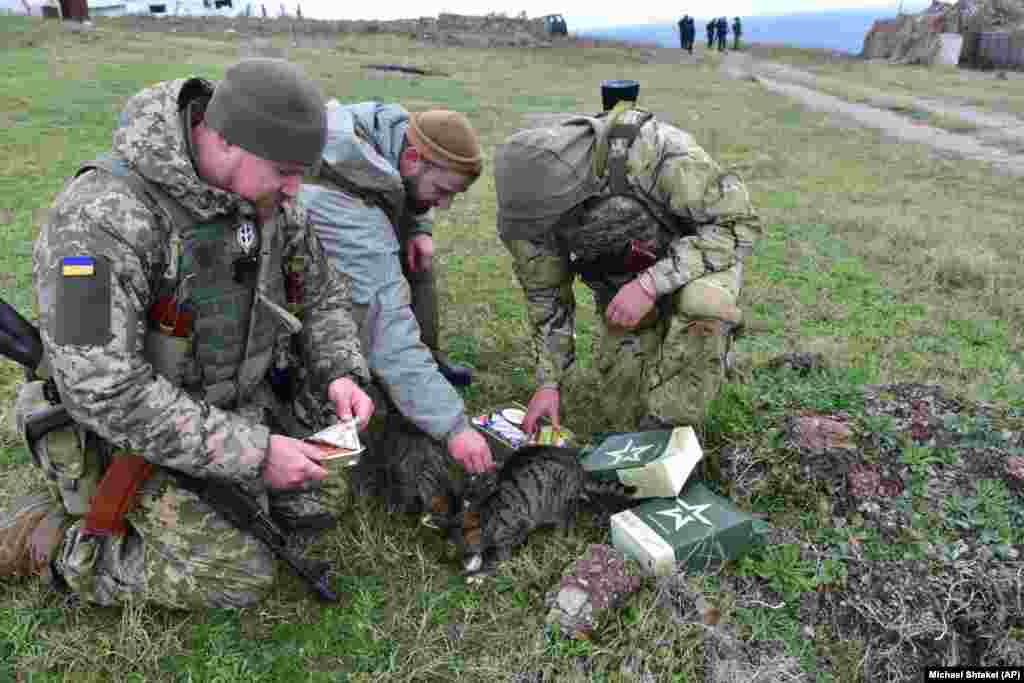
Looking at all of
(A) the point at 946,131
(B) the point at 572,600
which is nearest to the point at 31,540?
(B) the point at 572,600

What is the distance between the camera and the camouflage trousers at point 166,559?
2609mm

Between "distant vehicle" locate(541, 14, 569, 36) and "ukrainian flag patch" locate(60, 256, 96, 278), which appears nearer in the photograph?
"ukrainian flag patch" locate(60, 256, 96, 278)

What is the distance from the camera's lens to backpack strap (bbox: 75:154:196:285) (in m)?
2.31

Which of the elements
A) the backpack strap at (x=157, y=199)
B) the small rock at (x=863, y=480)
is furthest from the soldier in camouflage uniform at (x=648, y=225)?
the backpack strap at (x=157, y=199)

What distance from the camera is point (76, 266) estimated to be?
2.15 meters

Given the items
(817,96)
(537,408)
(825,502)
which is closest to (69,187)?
(537,408)

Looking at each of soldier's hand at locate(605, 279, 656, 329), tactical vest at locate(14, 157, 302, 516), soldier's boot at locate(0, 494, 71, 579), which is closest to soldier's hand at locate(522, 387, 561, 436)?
soldier's hand at locate(605, 279, 656, 329)

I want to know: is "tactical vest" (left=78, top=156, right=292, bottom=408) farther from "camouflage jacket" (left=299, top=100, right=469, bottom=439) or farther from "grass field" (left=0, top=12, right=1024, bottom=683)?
"grass field" (left=0, top=12, right=1024, bottom=683)

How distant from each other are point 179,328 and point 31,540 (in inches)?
40.5

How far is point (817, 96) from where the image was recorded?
2112cm

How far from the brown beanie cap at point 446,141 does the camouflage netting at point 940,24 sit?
1317 inches

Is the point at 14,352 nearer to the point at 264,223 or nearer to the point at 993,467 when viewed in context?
the point at 264,223

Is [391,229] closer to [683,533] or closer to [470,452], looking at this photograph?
[470,452]

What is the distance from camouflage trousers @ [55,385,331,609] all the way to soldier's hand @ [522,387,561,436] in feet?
4.42
